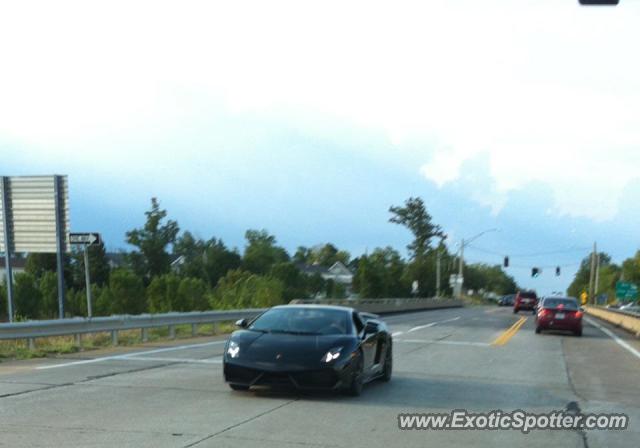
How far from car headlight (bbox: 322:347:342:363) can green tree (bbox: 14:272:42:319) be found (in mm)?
44186

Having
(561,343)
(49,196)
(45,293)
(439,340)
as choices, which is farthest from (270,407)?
(45,293)

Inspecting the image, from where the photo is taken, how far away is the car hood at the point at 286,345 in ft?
36.5

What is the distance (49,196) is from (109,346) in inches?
172

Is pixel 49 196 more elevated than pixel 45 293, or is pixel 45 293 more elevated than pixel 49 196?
pixel 49 196

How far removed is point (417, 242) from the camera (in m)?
147

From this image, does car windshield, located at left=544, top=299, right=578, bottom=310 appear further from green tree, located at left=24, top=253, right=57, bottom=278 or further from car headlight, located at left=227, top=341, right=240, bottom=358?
green tree, located at left=24, top=253, right=57, bottom=278

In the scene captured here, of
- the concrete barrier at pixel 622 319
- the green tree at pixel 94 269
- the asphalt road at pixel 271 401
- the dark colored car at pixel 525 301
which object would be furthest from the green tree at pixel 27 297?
the asphalt road at pixel 271 401

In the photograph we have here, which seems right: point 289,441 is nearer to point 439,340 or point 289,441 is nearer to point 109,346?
point 109,346

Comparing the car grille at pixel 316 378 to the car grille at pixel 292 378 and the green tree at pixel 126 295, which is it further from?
the green tree at pixel 126 295

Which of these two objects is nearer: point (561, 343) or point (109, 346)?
point (109, 346)

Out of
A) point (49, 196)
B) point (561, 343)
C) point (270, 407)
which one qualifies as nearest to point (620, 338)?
point (561, 343)

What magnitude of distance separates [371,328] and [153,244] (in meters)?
83.5

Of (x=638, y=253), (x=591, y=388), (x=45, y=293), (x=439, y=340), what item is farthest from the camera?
(x=638, y=253)

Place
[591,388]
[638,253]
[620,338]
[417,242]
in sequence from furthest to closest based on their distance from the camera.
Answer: [417,242] < [638,253] < [620,338] < [591,388]
